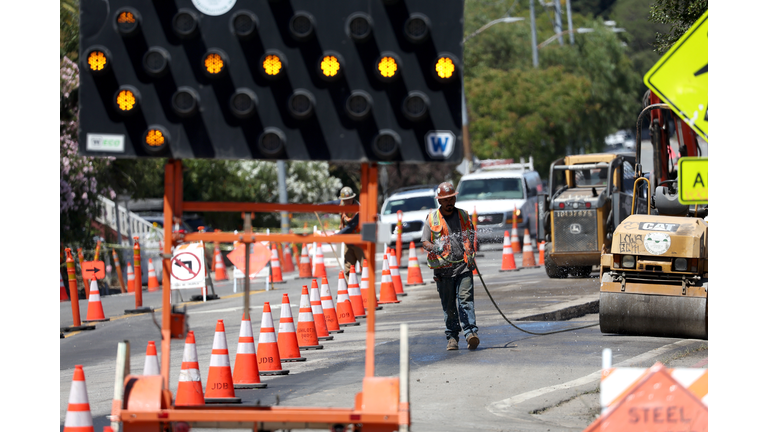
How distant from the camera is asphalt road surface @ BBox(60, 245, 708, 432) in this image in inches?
319

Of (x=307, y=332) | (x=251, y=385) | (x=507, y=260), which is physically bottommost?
(x=251, y=385)

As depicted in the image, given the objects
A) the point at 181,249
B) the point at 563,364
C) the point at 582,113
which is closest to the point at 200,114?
the point at 563,364

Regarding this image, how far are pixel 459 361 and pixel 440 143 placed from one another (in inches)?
186

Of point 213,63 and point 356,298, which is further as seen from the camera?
point 356,298

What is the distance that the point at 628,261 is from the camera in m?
10.9

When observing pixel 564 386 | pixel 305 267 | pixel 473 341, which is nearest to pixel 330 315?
pixel 473 341

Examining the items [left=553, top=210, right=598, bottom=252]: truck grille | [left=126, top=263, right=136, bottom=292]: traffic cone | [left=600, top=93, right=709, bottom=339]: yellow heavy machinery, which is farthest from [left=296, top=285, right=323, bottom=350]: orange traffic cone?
[left=126, top=263, right=136, bottom=292]: traffic cone

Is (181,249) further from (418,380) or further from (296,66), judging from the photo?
(296,66)

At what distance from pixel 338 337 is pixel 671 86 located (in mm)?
7264

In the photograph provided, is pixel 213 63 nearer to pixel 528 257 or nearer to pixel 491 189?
pixel 528 257

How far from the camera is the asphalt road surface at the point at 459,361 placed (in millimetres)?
8094

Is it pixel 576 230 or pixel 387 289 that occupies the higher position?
pixel 576 230

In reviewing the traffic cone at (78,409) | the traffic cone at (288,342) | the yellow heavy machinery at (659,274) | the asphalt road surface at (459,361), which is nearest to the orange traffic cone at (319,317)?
the asphalt road surface at (459,361)

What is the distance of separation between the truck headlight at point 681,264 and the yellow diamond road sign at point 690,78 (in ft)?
15.3
